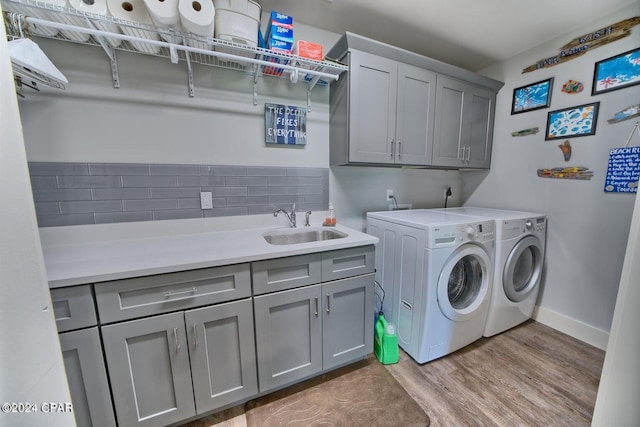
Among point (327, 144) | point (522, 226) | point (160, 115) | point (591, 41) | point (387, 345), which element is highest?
point (591, 41)

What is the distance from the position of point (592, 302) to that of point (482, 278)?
3.09 ft

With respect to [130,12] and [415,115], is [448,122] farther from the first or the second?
[130,12]

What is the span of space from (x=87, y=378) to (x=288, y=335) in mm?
861

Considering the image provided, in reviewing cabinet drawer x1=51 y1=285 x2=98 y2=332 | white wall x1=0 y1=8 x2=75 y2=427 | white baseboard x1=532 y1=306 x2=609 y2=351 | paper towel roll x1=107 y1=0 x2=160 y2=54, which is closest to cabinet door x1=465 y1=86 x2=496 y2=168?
white baseboard x1=532 y1=306 x2=609 y2=351

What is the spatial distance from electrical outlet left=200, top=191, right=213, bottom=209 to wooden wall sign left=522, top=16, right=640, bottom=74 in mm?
2936

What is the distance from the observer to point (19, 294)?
43 cm

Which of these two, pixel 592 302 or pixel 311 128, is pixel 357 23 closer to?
pixel 311 128

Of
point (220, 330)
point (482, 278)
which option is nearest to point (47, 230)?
point (220, 330)

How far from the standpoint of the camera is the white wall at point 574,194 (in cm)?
168

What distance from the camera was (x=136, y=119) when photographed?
1.41 metres

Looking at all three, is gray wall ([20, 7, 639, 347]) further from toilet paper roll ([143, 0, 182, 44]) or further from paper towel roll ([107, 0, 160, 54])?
toilet paper roll ([143, 0, 182, 44])

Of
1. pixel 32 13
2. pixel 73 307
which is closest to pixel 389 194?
pixel 73 307

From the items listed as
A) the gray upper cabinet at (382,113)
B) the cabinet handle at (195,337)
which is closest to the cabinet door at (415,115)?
the gray upper cabinet at (382,113)

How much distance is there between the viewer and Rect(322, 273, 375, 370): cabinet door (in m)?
1.41
